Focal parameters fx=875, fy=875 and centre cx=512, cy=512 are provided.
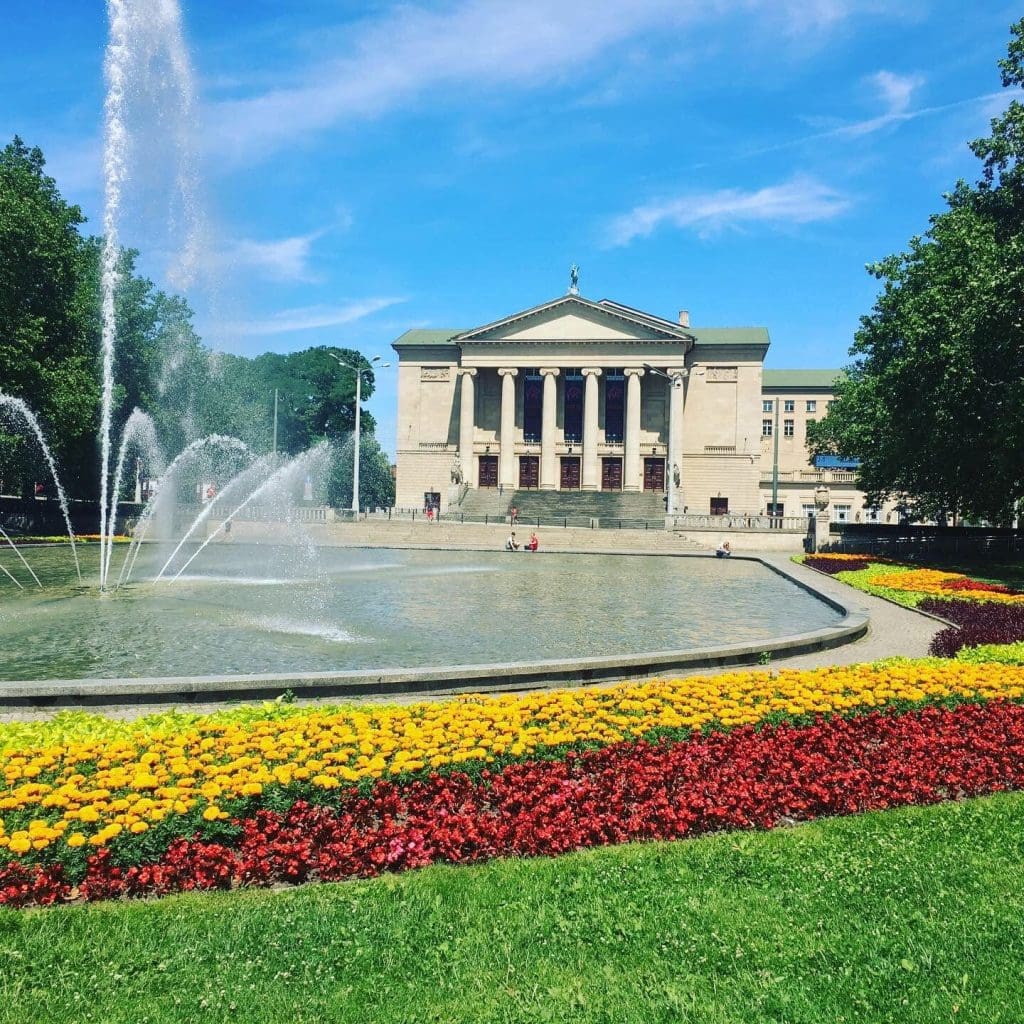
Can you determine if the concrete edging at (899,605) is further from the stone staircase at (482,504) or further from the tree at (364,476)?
the tree at (364,476)

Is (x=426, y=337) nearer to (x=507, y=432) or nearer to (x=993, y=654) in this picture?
(x=507, y=432)

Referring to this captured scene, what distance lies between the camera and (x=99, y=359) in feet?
147

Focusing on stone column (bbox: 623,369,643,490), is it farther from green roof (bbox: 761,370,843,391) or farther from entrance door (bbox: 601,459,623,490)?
green roof (bbox: 761,370,843,391)

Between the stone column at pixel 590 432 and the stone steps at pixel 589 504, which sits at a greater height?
the stone column at pixel 590 432

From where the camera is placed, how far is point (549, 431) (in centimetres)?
7475

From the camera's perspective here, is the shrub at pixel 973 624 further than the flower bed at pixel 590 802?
Yes

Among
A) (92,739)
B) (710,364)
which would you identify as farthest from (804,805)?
(710,364)

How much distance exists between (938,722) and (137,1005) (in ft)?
24.8

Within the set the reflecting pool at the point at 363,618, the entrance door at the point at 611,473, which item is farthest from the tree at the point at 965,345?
the entrance door at the point at 611,473

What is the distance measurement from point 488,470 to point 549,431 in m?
6.74

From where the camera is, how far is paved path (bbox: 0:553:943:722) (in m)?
9.59

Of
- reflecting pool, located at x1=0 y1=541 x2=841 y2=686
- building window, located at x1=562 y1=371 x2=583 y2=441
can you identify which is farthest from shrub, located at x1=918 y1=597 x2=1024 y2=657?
building window, located at x1=562 y1=371 x2=583 y2=441

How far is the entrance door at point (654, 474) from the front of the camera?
2948 inches

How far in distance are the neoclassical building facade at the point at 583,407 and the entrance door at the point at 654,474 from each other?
86 mm
